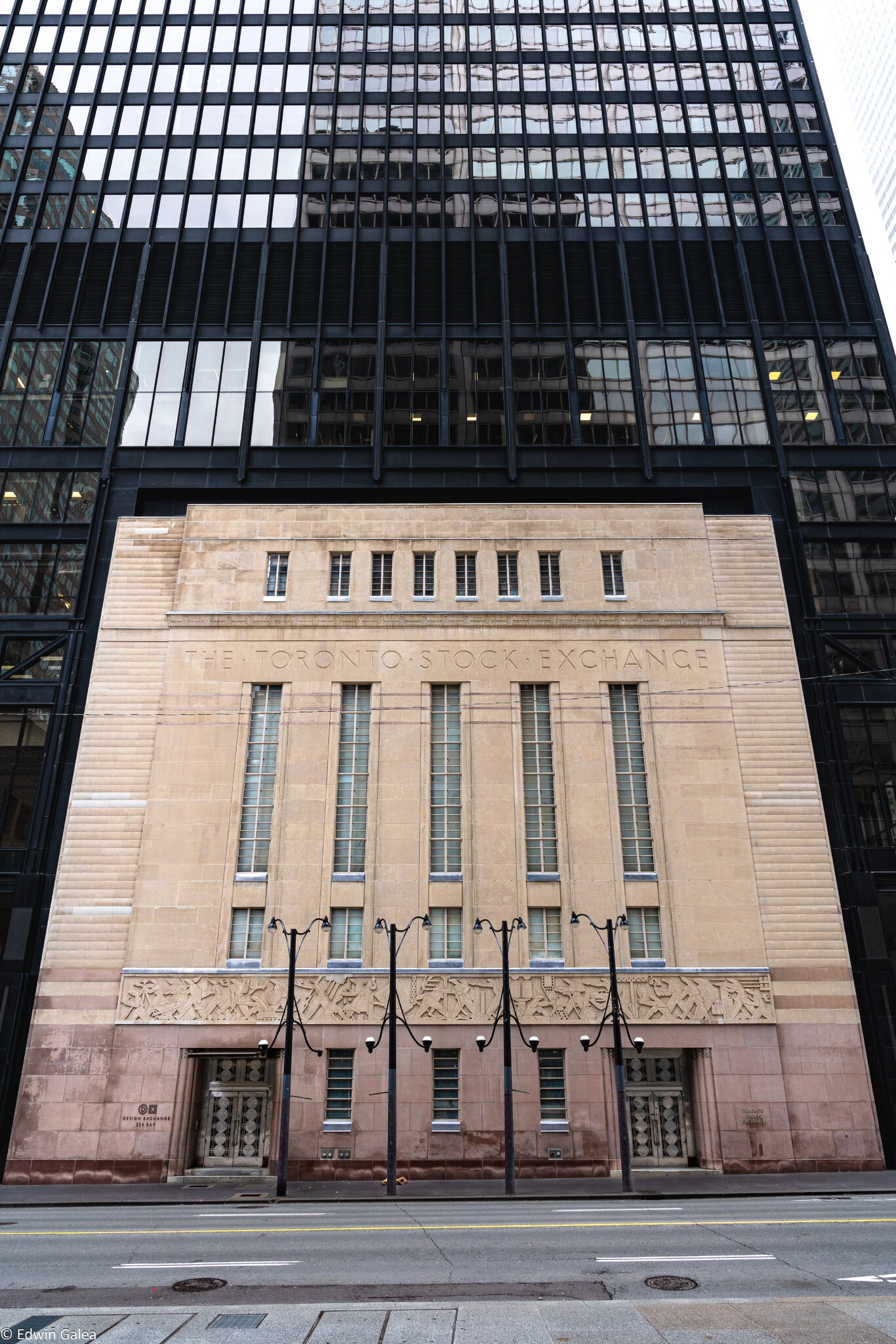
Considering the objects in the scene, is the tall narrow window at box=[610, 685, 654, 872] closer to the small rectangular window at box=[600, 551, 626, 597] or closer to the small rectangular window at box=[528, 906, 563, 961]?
the small rectangular window at box=[528, 906, 563, 961]

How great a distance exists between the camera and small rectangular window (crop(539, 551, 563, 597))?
1474 inches

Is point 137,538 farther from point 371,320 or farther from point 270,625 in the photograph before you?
point 371,320

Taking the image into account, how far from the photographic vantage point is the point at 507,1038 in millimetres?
26953

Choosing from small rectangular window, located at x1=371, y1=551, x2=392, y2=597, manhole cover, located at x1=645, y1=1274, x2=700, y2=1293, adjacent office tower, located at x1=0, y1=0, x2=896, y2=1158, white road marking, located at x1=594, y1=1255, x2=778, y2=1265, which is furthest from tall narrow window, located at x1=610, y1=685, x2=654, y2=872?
manhole cover, located at x1=645, y1=1274, x2=700, y2=1293

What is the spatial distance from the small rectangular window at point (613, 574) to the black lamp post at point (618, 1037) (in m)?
14.6

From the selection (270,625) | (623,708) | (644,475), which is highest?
(644,475)

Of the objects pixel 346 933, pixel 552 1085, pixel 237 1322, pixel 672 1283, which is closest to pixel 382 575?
pixel 346 933

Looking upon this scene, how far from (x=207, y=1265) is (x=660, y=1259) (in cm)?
869

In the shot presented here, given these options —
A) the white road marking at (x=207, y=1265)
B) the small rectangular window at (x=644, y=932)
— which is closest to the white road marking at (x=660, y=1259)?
the white road marking at (x=207, y=1265)

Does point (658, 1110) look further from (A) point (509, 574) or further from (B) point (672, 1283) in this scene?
(A) point (509, 574)

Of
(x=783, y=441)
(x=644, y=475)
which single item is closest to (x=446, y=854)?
(x=644, y=475)

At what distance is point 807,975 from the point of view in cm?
3116

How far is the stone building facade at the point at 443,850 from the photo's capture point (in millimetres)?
29766

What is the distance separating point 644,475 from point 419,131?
85.3 feet
